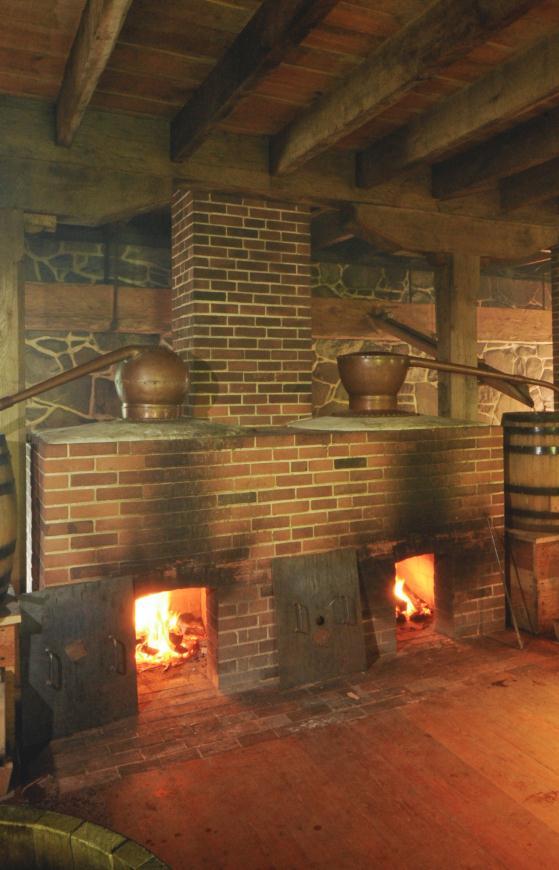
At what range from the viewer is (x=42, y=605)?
3.44 meters

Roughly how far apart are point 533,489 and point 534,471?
131mm

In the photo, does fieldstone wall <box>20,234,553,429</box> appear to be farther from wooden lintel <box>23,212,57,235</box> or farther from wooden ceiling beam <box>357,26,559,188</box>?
wooden ceiling beam <box>357,26,559,188</box>

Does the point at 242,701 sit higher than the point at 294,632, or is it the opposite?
the point at 294,632

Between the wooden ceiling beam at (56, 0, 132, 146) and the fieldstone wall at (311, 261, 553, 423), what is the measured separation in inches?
159

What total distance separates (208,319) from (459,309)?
2.27m

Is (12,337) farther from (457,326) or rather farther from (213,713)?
(457,326)

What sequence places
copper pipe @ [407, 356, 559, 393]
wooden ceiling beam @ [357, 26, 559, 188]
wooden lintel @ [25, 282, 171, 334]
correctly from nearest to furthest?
wooden ceiling beam @ [357, 26, 559, 188]
copper pipe @ [407, 356, 559, 393]
wooden lintel @ [25, 282, 171, 334]

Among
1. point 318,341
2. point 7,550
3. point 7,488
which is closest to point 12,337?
point 7,488

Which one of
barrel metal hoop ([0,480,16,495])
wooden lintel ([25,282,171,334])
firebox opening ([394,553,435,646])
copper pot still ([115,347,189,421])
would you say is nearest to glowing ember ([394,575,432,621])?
firebox opening ([394,553,435,646])

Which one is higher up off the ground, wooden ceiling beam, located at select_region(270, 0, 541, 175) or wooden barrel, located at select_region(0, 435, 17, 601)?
wooden ceiling beam, located at select_region(270, 0, 541, 175)

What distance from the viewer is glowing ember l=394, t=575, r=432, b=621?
202 inches

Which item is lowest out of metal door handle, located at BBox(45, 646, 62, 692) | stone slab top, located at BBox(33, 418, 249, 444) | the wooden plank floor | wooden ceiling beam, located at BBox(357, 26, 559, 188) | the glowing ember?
the wooden plank floor

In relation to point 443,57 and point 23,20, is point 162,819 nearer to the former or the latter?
point 443,57

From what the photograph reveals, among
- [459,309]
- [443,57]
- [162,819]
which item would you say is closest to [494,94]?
[443,57]
